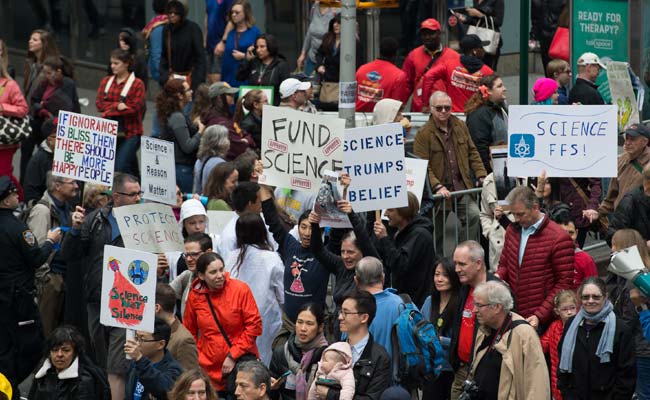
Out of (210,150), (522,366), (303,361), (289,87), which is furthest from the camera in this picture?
(289,87)

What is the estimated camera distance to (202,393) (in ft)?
34.0

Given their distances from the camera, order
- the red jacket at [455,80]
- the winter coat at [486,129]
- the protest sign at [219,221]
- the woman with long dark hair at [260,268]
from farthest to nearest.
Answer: the red jacket at [455,80] → the winter coat at [486,129] → the protest sign at [219,221] → the woman with long dark hair at [260,268]

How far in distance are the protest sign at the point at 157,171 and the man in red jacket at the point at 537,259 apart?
9.91 feet

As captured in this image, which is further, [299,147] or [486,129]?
[486,129]

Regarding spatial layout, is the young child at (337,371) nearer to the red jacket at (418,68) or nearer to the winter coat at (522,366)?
the winter coat at (522,366)

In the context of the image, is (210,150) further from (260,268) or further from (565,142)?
(565,142)

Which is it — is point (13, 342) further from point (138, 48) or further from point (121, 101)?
point (138, 48)

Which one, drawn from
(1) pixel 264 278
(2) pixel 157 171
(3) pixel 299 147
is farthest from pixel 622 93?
(1) pixel 264 278

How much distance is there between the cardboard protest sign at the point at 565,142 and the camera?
13.1 meters

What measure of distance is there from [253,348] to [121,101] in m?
6.25

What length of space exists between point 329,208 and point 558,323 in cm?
187

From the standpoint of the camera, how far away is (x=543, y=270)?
12.2 meters

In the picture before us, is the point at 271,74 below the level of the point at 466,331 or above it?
above

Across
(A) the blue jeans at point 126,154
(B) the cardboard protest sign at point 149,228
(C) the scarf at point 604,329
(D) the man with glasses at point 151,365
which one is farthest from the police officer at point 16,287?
(A) the blue jeans at point 126,154
